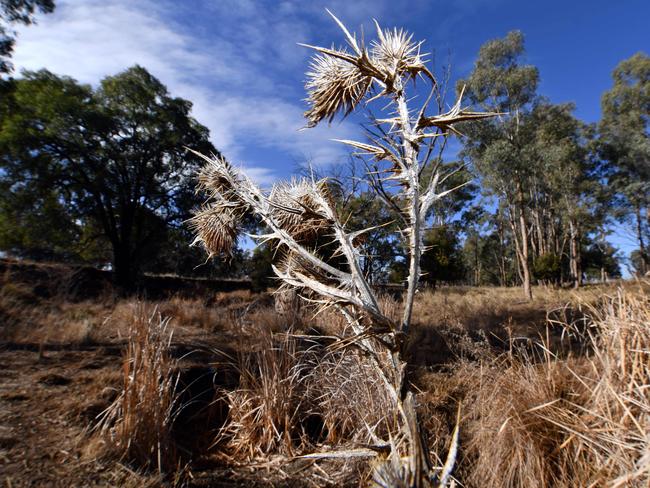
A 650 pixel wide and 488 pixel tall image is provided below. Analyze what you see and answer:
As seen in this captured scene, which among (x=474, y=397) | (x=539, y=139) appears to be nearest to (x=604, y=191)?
(x=539, y=139)

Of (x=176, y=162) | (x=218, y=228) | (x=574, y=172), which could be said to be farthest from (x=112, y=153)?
(x=574, y=172)

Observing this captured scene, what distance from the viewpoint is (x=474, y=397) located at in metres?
3.90

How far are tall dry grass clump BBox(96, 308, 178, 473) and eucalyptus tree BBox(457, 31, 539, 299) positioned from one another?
17396mm

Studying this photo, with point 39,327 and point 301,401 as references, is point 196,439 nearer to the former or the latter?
point 301,401

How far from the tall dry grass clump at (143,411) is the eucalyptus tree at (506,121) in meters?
17.4

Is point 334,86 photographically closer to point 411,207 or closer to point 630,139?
point 411,207

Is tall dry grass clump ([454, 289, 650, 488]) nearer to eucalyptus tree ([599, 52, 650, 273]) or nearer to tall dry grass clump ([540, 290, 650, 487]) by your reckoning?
tall dry grass clump ([540, 290, 650, 487])

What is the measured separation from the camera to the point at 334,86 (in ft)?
8.86

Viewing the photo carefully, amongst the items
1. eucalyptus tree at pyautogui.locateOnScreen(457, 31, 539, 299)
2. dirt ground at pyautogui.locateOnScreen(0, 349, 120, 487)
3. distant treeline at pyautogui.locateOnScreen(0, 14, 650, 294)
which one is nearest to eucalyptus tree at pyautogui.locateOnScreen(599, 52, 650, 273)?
distant treeline at pyautogui.locateOnScreen(0, 14, 650, 294)

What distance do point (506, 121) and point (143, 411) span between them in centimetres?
2154

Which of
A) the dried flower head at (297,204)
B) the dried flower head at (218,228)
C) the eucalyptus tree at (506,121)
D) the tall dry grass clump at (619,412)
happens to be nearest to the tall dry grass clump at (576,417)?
the tall dry grass clump at (619,412)

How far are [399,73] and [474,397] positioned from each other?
324cm

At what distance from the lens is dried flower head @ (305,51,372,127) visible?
2.64 metres

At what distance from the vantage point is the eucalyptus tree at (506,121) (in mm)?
17838
